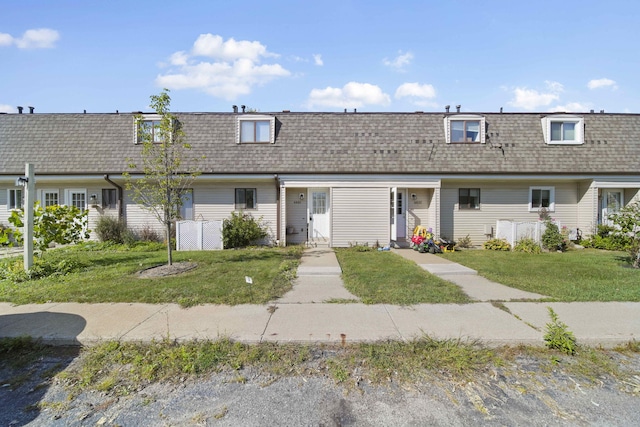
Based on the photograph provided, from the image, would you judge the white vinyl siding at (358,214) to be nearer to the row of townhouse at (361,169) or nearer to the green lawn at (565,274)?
the row of townhouse at (361,169)

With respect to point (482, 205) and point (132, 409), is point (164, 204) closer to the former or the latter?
point (132, 409)

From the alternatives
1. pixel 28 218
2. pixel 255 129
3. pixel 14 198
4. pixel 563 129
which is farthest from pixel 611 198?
pixel 14 198

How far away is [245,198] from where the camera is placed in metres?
13.5

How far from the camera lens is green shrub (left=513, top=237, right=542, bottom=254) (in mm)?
A: 11596

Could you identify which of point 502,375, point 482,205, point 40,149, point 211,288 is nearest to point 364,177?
point 482,205

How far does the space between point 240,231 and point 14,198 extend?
10282 mm

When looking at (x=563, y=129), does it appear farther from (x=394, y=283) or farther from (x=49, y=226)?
(x=49, y=226)

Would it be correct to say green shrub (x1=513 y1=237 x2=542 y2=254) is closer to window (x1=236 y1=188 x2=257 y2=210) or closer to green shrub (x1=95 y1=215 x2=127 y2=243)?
window (x1=236 y1=188 x2=257 y2=210)

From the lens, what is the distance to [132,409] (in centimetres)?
272

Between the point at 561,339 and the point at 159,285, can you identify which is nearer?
the point at 561,339

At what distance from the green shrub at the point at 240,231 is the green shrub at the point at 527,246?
9936 millimetres

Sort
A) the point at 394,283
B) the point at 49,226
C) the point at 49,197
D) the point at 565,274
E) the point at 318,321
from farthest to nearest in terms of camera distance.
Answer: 1. the point at 49,197
2. the point at 49,226
3. the point at 565,274
4. the point at 394,283
5. the point at 318,321

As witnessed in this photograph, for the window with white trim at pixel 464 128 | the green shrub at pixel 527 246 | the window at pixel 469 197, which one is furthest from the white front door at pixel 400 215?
the green shrub at pixel 527 246

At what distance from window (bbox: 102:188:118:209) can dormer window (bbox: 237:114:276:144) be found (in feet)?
19.5
